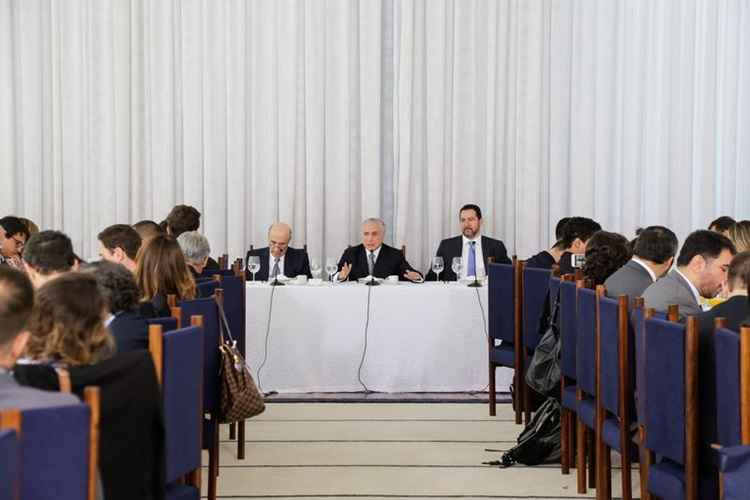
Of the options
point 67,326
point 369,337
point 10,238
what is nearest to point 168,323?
point 67,326

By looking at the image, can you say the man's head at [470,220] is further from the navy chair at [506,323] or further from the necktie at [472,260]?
the navy chair at [506,323]

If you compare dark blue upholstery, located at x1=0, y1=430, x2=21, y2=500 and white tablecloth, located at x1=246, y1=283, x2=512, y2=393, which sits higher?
dark blue upholstery, located at x1=0, y1=430, x2=21, y2=500

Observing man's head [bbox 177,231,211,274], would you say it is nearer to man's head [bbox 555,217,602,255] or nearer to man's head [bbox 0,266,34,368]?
man's head [bbox 555,217,602,255]

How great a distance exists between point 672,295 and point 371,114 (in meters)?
5.52

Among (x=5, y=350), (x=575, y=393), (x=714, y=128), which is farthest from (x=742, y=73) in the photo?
(x=5, y=350)

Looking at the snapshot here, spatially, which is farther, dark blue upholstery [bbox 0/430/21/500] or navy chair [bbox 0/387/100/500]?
navy chair [bbox 0/387/100/500]

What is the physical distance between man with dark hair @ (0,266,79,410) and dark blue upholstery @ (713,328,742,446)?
1.85 metres

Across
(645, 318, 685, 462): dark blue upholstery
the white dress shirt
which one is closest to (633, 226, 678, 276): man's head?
(645, 318, 685, 462): dark blue upholstery

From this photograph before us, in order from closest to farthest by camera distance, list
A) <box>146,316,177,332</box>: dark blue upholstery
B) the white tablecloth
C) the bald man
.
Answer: <box>146,316,177,332</box>: dark blue upholstery < the white tablecloth < the bald man

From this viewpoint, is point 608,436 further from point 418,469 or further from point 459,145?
point 459,145

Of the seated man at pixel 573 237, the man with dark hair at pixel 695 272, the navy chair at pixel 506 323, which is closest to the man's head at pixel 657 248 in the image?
the man with dark hair at pixel 695 272

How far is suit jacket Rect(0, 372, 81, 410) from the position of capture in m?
2.50

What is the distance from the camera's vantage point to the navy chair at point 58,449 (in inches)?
92.4

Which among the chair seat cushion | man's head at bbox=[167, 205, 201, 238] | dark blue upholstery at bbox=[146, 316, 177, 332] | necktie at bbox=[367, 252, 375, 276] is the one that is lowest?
the chair seat cushion
